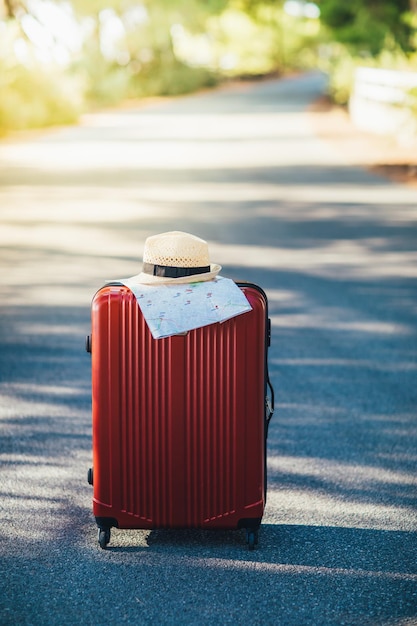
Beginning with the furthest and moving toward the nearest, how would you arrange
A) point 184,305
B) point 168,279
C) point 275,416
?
point 275,416
point 168,279
point 184,305

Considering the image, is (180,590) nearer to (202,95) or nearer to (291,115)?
(291,115)

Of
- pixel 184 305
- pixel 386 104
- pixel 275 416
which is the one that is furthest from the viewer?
pixel 386 104

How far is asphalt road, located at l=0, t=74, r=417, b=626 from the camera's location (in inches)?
136

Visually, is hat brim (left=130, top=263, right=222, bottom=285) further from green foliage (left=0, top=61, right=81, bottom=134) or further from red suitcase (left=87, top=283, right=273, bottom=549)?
green foliage (left=0, top=61, right=81, bottom=134)

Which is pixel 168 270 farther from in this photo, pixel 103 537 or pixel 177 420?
pixel 103 537

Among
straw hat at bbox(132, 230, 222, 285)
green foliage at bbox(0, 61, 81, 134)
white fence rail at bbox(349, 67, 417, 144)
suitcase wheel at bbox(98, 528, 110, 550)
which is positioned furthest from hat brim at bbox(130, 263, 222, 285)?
green foliage at bbox(0, 61, 81, 134)

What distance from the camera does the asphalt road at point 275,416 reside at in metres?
3.45

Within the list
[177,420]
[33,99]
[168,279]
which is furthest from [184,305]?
[33,99]

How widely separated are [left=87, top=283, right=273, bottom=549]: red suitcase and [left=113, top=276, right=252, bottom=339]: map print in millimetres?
42

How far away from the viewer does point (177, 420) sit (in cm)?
366

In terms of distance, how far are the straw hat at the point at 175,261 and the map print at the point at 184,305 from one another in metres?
0.05

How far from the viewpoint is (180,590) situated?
3453mm

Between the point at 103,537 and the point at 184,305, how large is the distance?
0.92 m

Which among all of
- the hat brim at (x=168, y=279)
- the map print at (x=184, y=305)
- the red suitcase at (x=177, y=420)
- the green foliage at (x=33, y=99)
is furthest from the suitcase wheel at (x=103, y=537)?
the green foliage at (x=33, y=99)
